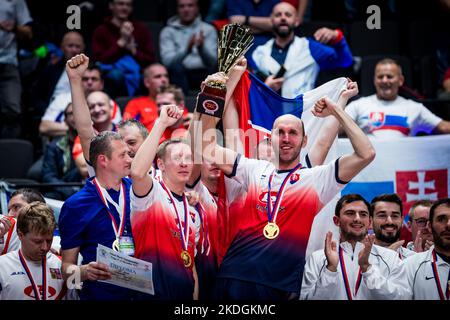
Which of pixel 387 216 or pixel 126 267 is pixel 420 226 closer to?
pixel 387 216

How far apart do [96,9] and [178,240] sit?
17.2ft

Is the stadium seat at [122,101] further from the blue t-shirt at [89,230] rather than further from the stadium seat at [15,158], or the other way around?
the blue t-shirt at [89,230]

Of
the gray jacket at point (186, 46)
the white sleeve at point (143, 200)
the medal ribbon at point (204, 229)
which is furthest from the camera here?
the gray jacket at point (186, 46)

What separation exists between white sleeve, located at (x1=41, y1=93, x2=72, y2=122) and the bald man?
354cm

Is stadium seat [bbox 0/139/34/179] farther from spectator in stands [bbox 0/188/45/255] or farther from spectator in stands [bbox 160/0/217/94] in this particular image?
spectator in stands [bbox 0/188/45/255]

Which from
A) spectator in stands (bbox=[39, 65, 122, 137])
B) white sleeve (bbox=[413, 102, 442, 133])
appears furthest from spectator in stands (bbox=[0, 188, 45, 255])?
white sleeve (bbox=[413, 102, 442, 133])

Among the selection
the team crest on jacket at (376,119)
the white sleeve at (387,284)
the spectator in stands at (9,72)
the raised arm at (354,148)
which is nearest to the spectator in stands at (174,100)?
the team crest on jacket at (376,119)

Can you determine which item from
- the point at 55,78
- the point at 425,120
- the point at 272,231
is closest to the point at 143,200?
the point at 272,231

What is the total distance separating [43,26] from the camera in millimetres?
10523

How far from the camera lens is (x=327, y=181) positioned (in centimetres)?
607

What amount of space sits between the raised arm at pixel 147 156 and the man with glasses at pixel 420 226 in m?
2.21

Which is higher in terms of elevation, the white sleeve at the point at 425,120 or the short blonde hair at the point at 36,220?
the white sleeve at the point at 425,120

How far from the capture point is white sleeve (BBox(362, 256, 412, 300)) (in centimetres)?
625

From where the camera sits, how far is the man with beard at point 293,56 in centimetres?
895
